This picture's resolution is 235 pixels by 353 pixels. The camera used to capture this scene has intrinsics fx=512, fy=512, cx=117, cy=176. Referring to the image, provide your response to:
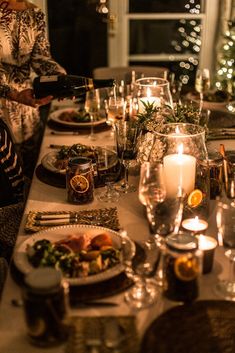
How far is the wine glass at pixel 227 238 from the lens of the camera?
1.18m

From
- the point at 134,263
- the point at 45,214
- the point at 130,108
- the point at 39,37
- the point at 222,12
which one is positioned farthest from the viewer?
the point at 222,12

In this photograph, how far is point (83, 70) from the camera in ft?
16.2

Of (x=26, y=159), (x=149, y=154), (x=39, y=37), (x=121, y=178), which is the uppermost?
(x=39, y=37)

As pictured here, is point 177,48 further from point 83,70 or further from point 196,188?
point 196,188

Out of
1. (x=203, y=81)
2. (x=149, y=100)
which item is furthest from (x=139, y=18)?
(x=149, y=100)

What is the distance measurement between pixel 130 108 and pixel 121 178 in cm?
43

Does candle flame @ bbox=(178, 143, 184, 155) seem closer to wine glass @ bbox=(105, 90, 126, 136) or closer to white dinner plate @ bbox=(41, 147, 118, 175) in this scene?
white dinner plate @ bbox=(41, 147, 118, 175)

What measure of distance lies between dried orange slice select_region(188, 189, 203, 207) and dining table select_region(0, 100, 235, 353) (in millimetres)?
66

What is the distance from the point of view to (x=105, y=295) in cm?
115

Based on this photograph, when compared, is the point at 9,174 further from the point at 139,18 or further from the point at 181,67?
the point at 181,67

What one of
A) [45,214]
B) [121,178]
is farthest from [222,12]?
[45,214]

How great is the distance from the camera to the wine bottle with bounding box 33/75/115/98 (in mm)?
2211

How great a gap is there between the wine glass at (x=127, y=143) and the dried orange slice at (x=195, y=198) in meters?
0.29

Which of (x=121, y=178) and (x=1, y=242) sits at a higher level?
(x=121, y=178)
